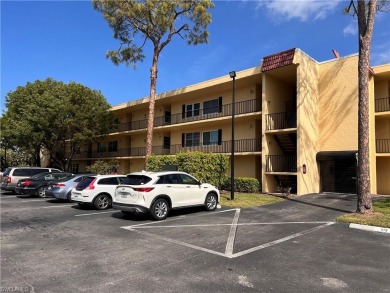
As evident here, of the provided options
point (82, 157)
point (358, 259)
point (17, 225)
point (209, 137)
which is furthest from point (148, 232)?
point (82, 157)

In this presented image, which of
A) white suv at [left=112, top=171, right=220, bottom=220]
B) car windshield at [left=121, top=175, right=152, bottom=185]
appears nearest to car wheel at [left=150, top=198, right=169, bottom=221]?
white suv at [left=112, top=171, right=220, bottom=220]

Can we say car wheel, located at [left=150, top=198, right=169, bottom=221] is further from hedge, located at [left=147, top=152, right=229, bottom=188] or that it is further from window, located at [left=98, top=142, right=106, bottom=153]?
window, located at [left=98, top=142, right=106, bottom=153]

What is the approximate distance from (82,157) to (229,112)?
23524 millimetres

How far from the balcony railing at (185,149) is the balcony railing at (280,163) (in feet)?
5.59

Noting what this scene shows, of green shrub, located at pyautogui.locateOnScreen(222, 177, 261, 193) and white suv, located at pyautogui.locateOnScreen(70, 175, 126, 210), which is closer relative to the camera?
white suv, located at pyautogui.locateOnScreen(70, 175, 126, 210)

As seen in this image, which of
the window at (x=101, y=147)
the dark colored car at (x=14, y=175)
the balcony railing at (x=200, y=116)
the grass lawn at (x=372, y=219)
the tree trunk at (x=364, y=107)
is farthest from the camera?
the window at (x=101, y=147)

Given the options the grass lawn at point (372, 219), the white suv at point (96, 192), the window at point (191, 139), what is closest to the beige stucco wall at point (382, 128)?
the grass lawn at point (372, 219)

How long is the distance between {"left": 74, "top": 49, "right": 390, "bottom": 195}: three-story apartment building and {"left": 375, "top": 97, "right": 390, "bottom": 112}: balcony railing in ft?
0.09

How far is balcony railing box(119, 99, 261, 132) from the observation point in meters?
23.3

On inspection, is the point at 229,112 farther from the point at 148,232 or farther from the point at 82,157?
the point at 82,157

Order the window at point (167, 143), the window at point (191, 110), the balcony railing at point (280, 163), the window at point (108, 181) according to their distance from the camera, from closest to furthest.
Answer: the window at point (108, 181), the balcony railing at point (280, 163), the window at point (191, 110), the window at point (167, 143)

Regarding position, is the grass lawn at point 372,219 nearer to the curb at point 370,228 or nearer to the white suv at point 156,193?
the curb at point 370,228

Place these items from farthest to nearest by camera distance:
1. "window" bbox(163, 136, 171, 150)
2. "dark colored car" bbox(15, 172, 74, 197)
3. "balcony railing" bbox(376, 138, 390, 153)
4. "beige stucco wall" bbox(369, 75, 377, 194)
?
"window" bbox(163, 136, 171, 150) → "balcony railing" bbox(376, 138, 390, 153) → "beige stucco wall" bbox(369, 75, 377, 194) → "dark colored car" bbox(15, 172, 74, 197)

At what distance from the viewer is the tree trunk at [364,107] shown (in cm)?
1188
